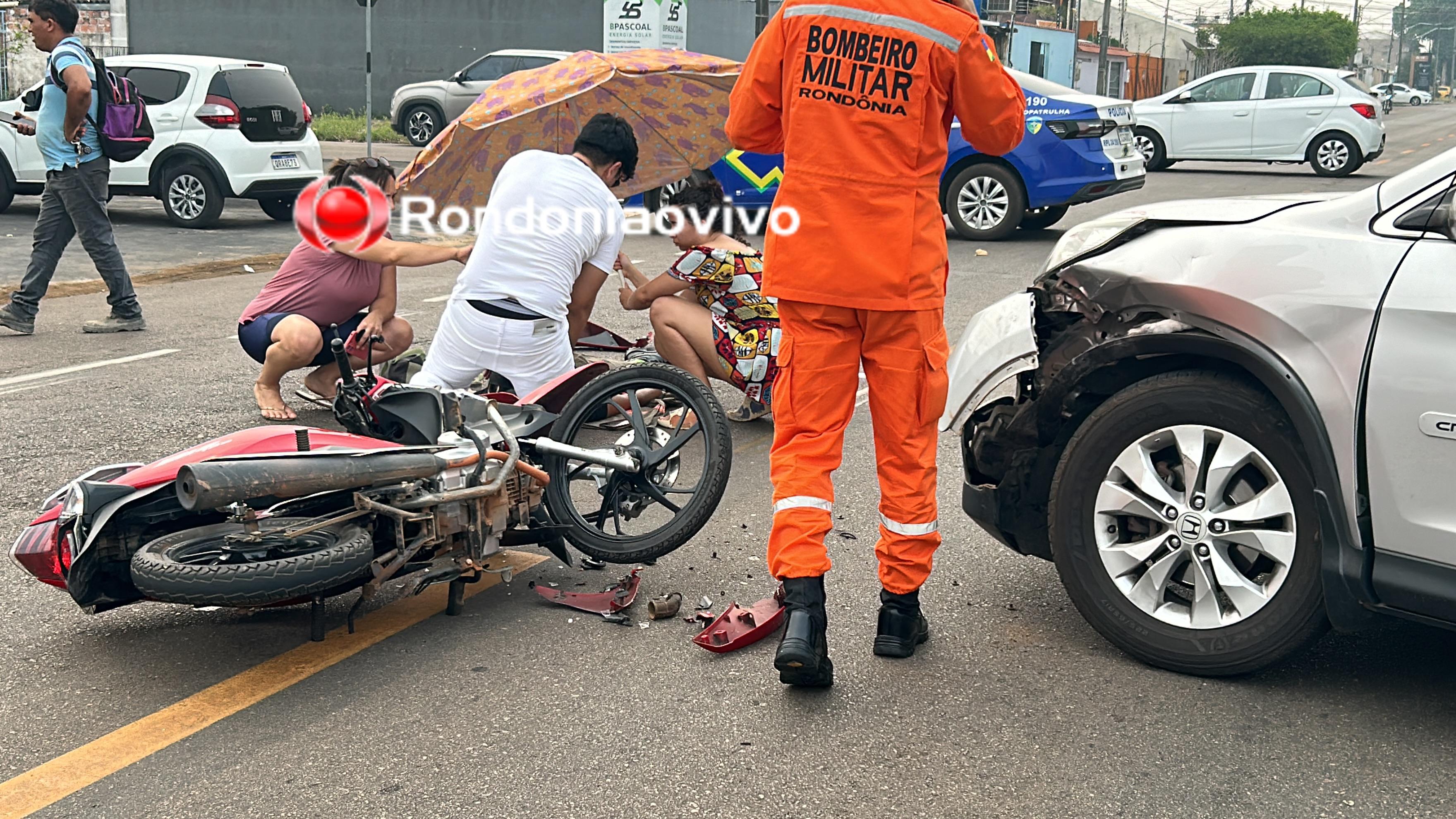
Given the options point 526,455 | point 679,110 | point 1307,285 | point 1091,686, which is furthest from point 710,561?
point 679,110

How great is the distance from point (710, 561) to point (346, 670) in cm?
134

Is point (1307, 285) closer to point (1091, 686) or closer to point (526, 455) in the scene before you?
point (1091, 686)

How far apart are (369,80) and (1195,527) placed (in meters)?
12.9

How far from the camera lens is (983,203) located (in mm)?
13586

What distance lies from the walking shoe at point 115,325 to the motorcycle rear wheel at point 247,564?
5.86m

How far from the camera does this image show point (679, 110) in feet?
24.2

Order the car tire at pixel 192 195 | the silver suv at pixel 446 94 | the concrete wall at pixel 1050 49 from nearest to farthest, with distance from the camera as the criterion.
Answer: the car tire at pixel 192 195 < the silver suv at pixel 446 94 < the concrete wall at pixel 1050 49

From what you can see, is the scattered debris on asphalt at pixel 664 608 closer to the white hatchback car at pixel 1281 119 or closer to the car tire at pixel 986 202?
the car tire at pixel 986 202

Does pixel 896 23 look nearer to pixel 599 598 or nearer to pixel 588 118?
pixel 599 598

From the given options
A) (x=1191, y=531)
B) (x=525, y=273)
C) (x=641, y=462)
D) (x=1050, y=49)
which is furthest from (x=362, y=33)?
(x=1050, y=49)

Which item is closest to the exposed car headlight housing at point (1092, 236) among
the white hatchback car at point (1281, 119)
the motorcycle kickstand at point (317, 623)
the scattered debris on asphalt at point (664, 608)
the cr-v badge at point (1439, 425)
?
the cr-v badge at point (1439, 425)

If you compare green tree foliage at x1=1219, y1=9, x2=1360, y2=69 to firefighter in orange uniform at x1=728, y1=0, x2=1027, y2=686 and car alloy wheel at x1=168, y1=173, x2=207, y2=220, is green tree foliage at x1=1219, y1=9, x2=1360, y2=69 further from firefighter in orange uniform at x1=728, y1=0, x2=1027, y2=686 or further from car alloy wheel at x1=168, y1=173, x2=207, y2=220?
firefighter in orange uniform at x1=728, y1=0, x2=1027, y2=686

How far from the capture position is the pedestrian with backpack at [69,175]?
8422 millimetres

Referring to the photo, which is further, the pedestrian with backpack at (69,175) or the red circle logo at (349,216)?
the pedestrian with backpack at (69,175)
